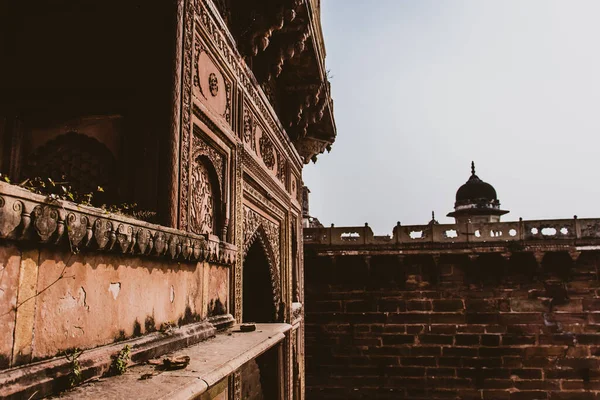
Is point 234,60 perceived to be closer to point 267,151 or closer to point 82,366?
point 267,151

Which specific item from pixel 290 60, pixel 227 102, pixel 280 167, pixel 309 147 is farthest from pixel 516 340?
pixel 227 102

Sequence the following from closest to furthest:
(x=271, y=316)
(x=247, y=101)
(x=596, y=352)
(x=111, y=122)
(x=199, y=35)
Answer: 1. (x=111, y=122)
2. (x=199, y=35)
3. (x=247, y=101)
4. (x=271, y=316)
5. (x=596, y=352)

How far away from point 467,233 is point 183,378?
35.7ft

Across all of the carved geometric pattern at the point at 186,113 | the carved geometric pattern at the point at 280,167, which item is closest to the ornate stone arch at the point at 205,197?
the carved geometric pattern at the point at 186,113

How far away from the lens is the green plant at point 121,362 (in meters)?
1.76

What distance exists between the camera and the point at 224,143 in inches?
167

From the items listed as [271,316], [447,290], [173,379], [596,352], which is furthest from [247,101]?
[596,352]

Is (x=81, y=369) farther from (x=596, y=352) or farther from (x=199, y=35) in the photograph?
(x=596, y=352)

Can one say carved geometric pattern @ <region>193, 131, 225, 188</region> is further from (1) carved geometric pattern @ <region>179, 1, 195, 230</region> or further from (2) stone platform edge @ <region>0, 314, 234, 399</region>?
(2) stone platform edge @ <region>0, 314, 234, 399</region>

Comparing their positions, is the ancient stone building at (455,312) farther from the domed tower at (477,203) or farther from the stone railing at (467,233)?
the domed tower at (477,203)

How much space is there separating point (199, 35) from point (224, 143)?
38.0 inches

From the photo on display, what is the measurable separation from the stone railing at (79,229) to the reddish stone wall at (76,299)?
0.19 feet

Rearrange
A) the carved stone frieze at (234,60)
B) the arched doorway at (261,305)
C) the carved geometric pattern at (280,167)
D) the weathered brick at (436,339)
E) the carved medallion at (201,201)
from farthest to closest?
the weathered brick at (436,339), the carved geometric pattern at (280,167), the arched doorway at (261,305), the carved stone frieze at (234,60), the carved medallion at (201,201)

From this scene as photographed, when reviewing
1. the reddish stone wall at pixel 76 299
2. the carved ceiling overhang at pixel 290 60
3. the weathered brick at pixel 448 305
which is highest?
the carved ceiling overhang at pixel 290 60
